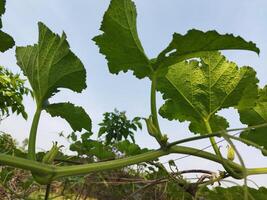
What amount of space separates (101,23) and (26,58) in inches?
7.6

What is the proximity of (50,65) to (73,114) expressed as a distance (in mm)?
166

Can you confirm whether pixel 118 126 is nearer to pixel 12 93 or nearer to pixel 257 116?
pixel 12 93

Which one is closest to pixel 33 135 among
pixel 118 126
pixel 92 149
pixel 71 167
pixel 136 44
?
pixel 71 167

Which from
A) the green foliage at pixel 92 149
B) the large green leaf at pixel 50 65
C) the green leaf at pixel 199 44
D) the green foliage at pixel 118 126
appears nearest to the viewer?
the green leaf at pixel 199 44

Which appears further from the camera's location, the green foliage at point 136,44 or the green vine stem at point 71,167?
the green foliage at point 136,44

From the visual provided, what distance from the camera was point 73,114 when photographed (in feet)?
3.53

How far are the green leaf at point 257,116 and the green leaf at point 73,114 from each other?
13.9 inches

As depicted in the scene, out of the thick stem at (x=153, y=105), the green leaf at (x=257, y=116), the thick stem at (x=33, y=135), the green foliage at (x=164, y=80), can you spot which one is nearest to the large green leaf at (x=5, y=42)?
the green foliage at (x=164, y=80)

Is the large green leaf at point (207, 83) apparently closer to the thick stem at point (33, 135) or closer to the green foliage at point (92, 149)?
the thick stem at point (33, 135)

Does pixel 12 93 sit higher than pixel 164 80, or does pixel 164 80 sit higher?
pixel 12 93

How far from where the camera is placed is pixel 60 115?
1.09 m

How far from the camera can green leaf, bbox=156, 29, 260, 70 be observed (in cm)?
81

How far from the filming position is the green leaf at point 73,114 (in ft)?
3.46

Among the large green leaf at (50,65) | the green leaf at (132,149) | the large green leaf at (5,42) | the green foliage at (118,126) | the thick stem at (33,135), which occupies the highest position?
the green foliage at (118,126)
